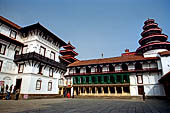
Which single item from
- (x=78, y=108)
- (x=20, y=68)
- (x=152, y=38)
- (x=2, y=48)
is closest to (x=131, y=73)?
(x=152, y=38)

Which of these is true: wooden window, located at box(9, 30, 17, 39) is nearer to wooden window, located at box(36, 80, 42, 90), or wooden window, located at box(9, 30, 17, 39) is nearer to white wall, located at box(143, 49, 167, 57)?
wooden window, located at box(36, 80, 42, 90)

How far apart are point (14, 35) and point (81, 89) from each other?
21.7 m

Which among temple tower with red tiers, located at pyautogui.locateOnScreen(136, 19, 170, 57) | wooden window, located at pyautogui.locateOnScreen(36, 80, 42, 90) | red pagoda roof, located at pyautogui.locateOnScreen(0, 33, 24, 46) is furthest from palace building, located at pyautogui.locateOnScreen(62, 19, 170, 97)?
red pagoda roof, located at pyautogui.locateOnScreen(0, 33, 24, 46)

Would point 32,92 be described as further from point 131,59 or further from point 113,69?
point 131,59

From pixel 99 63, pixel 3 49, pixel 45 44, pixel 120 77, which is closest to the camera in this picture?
pixel 3 49

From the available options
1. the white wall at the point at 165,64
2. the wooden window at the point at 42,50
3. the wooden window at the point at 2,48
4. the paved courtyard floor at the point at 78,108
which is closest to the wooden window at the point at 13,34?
the wooden window at the point at 2,48

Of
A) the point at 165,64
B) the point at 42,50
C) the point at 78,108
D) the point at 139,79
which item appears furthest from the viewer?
the point at 139,79

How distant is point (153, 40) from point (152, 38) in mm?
583

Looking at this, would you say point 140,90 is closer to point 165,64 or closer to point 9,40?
point 165,64

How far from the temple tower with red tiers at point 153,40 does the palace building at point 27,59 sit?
76.7ft

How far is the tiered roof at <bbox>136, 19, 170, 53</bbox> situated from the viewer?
28.0 m

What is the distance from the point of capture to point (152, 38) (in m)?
30.0

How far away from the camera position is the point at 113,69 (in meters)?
30.6

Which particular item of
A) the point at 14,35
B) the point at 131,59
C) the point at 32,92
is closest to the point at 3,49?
the point at 14,35
